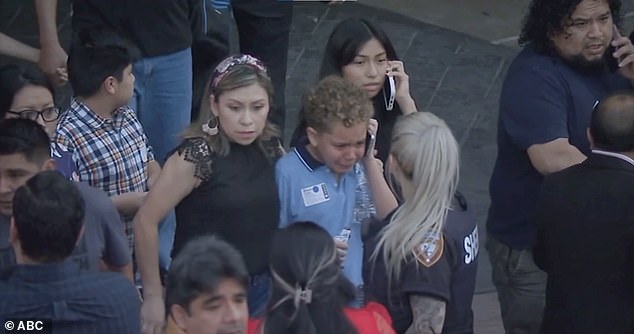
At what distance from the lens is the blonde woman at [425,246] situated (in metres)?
4.13

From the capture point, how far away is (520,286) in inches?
201

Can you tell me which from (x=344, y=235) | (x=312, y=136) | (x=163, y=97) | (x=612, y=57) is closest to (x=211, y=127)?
(x=312, y=136)

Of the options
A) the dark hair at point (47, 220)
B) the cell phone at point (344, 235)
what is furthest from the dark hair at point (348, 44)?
the dark hair at point (47, 220)

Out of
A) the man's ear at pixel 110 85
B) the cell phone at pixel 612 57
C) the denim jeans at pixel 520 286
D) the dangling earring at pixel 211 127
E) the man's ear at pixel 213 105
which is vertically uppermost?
the cell phone at pixel 612 57

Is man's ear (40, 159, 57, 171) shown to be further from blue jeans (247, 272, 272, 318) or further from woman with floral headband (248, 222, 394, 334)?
woman with floral headband (248, 222, 394, 334)

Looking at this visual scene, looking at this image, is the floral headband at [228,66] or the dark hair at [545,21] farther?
the dark hair at [545,21]

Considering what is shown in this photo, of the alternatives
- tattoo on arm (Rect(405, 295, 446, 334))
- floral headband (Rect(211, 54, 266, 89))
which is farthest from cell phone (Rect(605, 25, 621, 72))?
tattoo on arm (Rect(405, 295, 446, 334))

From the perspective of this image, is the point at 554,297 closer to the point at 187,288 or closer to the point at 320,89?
the point at 320,89

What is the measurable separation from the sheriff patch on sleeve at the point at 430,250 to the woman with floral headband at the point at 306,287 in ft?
1.99

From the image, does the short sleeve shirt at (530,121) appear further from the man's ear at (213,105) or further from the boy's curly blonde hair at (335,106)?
the man's ear at (213,105)

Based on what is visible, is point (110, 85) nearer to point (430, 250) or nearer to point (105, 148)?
point (105, 148)

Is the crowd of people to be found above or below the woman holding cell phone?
below

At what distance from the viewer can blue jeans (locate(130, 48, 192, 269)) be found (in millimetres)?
5926

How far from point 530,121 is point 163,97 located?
72.3 inches
